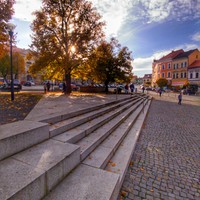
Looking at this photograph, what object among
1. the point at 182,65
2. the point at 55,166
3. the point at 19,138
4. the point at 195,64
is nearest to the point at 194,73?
the point at 195,64

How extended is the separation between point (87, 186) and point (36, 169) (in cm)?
82

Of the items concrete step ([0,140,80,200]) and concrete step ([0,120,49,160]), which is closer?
concrete step ([0,140,80,200])

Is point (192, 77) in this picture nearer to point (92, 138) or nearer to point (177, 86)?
point (177, 86)

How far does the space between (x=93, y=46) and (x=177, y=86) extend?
1704 inches

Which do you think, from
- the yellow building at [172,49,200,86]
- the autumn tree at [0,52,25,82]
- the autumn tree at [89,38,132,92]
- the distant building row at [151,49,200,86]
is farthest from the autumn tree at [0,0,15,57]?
the yellow building at [172,49,200,86]

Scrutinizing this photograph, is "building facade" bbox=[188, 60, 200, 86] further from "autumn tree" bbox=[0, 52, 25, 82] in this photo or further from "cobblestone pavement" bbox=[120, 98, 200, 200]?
"autumn tree" bbox=[0, 52, 25, 82]

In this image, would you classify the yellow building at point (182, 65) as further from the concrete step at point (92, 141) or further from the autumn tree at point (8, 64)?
the autumn tree at point (8, 64)

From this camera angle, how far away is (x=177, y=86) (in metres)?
47.5

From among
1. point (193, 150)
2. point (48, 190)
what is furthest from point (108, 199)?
point (193, 150)

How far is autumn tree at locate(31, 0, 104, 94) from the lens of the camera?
14.5 metres

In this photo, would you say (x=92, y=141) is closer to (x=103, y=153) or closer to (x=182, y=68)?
(x=103, y=153)

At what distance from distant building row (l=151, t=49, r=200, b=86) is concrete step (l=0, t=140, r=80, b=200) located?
50.5m

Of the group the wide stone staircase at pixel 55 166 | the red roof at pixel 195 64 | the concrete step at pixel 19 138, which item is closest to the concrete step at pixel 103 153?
the wide stone staircase at pixel 55 166

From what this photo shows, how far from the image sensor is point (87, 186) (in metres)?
1.95
